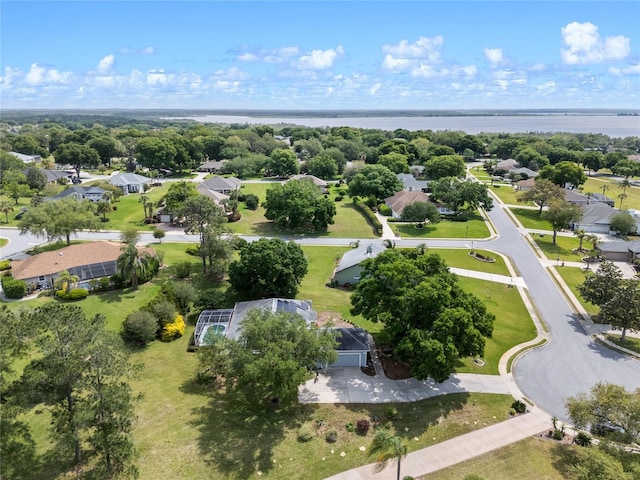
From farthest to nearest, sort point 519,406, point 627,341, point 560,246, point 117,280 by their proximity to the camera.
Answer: point 560,246
point 117,280
point 627,341
point 519,406

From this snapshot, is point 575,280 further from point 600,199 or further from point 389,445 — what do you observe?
point 600,199

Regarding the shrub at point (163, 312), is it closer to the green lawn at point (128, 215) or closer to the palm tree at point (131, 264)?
the palm tree at point (131, 264)

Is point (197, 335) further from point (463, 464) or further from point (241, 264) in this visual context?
point (463, 464)

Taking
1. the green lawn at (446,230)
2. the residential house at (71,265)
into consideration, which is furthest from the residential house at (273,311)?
the green lawn at (446,230)

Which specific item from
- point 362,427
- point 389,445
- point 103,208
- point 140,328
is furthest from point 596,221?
point 103,208

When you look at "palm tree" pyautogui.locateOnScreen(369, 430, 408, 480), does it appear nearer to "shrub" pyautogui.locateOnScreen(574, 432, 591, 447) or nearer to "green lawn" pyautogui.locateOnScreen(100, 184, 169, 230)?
"shrub" pyautogui.locateOnScreen(574, 432, 591, 447)
